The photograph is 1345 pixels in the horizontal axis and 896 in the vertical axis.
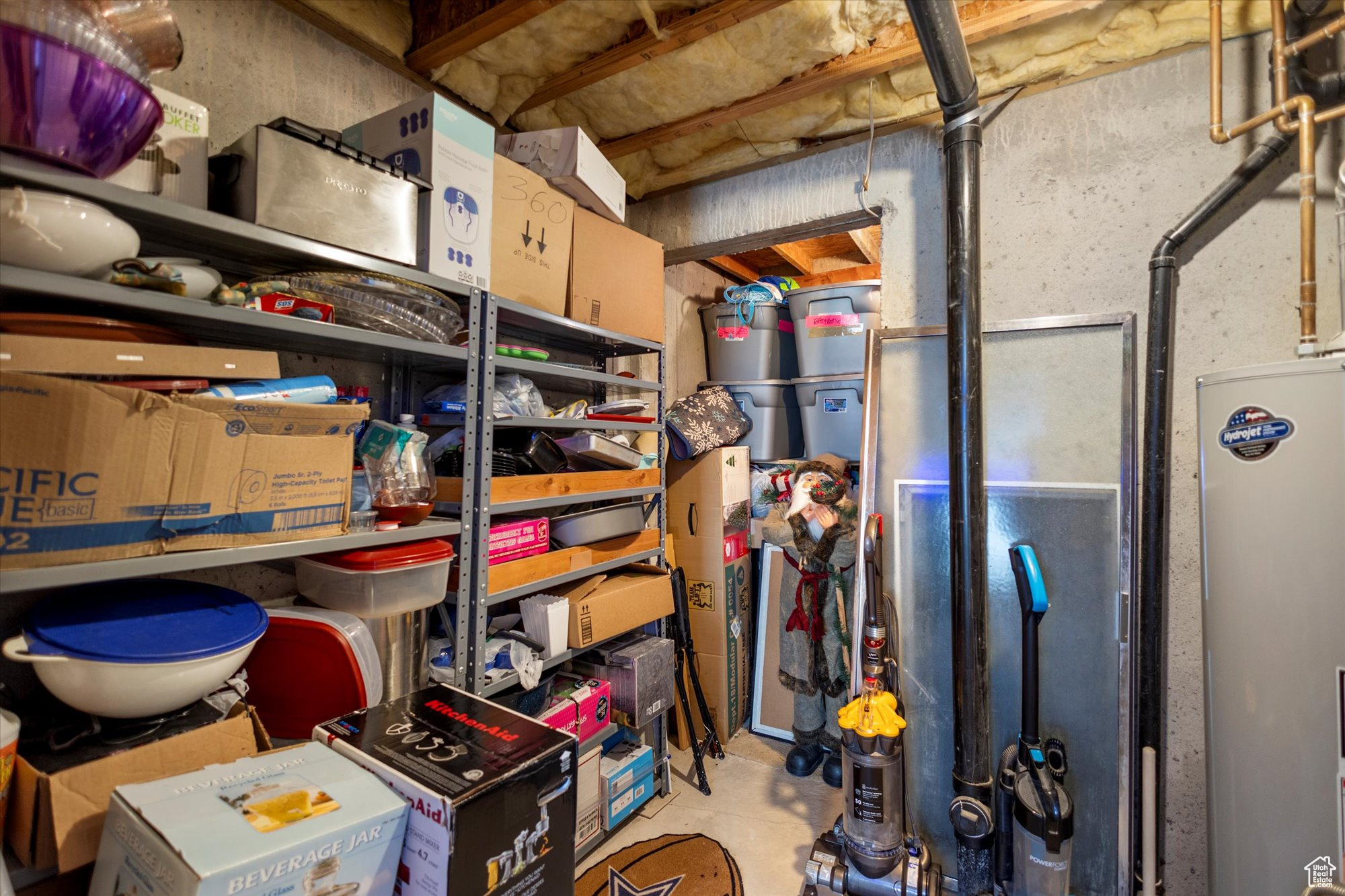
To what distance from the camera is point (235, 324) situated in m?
1.19

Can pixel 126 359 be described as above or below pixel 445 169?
below

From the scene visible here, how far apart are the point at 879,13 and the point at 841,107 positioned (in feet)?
1.36

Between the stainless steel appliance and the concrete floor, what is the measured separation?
1.95 m

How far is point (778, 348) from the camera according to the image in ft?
10.2

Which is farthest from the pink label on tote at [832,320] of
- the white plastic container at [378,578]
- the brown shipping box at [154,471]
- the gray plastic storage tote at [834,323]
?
the brown shipping box at [154,471]

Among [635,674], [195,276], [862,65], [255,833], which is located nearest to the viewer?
[255,833]

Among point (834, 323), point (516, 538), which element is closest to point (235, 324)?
point (516, 538)

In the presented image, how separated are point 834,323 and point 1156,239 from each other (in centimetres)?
132

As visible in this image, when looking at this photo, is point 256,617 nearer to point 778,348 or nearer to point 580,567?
point 580,567

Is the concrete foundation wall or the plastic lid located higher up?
the concrete foundation wall

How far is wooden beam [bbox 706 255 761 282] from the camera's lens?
336 centimetres

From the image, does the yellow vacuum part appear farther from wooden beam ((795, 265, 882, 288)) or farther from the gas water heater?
wooden beam ((795, 265, 882, 288))

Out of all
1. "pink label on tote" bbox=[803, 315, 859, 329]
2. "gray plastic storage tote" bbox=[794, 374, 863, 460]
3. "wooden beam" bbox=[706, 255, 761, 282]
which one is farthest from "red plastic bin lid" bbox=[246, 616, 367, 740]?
"wooden beam" bbox=[706, 255, 761, 282]

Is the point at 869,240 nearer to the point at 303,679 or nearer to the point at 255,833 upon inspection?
the point at 303,679
